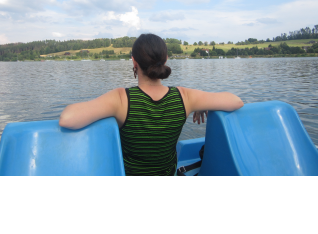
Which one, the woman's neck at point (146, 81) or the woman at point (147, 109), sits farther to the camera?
the woman's neck at point (146, 81)

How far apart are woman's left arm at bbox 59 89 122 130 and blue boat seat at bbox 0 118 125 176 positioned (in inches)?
2.1

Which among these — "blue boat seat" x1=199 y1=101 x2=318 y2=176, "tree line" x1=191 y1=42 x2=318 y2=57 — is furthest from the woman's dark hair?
"tree line" x1=191 y1=42 x2=318 y2=57

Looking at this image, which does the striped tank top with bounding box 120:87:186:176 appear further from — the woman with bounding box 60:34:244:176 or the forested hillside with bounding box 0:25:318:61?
the forested hillside with bounding box 0:25:318:61

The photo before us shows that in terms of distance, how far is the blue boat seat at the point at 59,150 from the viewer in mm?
1276

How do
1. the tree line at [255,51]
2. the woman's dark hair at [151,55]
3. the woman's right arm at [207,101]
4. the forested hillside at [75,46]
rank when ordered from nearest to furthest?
the woman's dark hair at [151,55], the woman's right arm at [207,101], the tree line at [255,51], the forested hillside at [75,46]

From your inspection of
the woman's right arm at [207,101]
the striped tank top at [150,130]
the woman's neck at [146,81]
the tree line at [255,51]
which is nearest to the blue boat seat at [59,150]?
the striped tank top at [150,130]

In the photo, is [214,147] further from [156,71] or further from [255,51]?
[255,51]

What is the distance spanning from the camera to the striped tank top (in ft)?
4.75

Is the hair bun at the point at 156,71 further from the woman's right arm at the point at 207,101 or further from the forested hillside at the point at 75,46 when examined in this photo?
the forested hillside at the point at 75,46

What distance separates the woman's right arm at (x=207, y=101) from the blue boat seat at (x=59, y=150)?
1.69 feet
